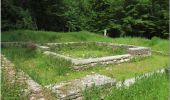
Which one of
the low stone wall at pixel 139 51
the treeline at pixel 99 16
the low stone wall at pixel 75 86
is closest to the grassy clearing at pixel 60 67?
the low stone wall at pixel 139 51

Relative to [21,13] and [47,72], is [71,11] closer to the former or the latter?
[21,13]

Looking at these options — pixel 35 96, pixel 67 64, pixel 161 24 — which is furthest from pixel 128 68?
pixel 161 24

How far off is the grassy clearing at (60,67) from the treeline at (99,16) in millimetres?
8411

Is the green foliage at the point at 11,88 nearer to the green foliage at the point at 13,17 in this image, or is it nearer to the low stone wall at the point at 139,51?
the low stone wall at the point at 139,51

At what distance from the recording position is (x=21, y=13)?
19.1m

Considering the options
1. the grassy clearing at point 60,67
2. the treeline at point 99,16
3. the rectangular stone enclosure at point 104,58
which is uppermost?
the treeline at point 99,16

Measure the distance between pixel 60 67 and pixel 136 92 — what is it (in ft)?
13.1

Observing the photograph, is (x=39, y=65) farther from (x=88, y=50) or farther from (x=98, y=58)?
(x=88, y=50)

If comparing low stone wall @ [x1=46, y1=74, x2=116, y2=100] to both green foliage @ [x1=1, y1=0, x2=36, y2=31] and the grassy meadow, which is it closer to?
the grassy meadow

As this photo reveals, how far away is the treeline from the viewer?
71.7ft

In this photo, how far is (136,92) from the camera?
617 cm

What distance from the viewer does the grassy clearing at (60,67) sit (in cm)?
892

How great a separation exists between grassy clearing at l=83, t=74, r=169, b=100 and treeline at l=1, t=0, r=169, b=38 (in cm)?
1401

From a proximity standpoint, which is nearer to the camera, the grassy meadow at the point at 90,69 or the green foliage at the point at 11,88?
the green foliage at the point at 11,88
